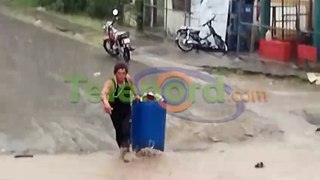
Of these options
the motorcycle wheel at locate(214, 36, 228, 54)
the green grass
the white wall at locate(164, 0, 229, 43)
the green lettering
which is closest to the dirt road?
the green lettering

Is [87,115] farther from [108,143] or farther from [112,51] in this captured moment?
[112,51]

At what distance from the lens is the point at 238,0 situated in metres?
20.9

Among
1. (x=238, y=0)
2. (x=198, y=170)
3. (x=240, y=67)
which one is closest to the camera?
(x=198, y=170)

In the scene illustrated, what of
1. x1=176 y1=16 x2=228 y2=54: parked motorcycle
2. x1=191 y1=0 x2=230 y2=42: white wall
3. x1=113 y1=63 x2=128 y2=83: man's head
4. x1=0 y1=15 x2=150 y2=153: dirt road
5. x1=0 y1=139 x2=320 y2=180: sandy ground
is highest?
x1=191 y1=0 x2=230 y2=42: white wall

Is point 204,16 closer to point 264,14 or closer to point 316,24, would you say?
point 264,14

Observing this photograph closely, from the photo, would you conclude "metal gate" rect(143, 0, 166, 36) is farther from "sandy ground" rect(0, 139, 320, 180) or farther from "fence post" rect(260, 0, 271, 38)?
"sandy ground" rect(0, 139, 320, 180)

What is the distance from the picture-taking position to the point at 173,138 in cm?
1106

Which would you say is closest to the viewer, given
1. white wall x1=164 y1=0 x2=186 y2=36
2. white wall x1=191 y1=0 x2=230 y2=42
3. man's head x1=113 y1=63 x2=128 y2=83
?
man's head x1=113 y1=63 x2=128 y2=83

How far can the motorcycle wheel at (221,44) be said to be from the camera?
20.7 m

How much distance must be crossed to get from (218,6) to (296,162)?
12.6 metres

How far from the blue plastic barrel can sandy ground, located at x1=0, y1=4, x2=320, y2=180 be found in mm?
260

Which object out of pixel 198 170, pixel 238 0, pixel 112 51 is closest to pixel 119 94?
pixel 198 170

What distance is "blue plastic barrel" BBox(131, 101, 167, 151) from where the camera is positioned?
31.6 ft

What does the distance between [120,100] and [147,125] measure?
50cm
